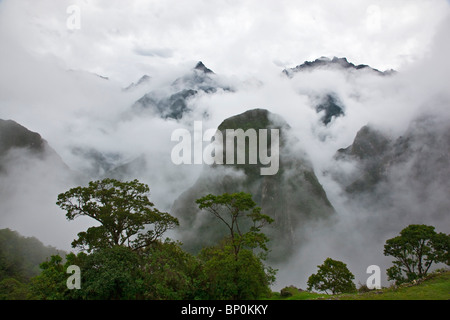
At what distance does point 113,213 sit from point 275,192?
15083 centimetres

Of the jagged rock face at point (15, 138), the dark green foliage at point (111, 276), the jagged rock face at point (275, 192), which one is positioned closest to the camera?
the dark green foliage at point (111, 276)

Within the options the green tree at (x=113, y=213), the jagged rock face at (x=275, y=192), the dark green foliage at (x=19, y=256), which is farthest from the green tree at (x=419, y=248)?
the jagged rock face at (x=275, y=192)

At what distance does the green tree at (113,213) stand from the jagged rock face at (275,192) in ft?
386

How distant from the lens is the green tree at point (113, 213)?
2572 centimetres

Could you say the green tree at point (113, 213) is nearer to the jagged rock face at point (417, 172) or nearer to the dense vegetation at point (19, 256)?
the dense vegetation at point (19, 256)

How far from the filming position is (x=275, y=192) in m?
171

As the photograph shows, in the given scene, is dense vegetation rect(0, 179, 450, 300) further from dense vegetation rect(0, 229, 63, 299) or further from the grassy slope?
dense vegetation rect(0, 229, 63, 299)

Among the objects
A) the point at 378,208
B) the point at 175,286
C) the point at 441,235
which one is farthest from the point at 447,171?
the point at 175,286

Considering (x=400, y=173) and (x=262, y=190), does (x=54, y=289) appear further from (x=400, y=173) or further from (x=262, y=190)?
(x=400, y=173)

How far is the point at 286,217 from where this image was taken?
163125mm

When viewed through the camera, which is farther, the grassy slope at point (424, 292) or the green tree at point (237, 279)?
the green tree at point (237, 279)

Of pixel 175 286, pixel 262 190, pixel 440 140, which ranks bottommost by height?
pixel 175 286

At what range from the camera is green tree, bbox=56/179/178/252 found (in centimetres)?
2572
